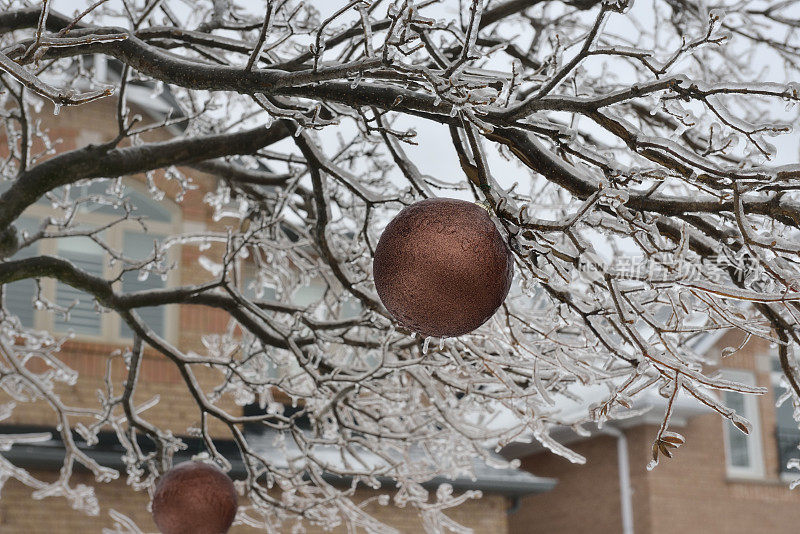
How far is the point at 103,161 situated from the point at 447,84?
9.03ft

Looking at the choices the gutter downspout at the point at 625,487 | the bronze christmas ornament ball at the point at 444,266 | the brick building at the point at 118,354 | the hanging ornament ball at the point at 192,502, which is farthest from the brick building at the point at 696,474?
the bronze christmas ornament ball at the point at 444,266

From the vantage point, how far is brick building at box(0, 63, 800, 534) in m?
8.96

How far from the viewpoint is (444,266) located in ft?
6.95

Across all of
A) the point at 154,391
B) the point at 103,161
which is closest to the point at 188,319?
the point at 154,391

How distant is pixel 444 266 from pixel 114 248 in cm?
878

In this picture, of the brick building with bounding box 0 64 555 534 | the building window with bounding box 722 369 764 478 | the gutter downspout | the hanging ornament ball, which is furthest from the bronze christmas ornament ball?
the building window with bounding box 722 369 764 478

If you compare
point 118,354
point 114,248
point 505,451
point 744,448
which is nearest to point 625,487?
point 505,451

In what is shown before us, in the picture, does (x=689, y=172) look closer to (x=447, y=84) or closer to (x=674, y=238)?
(x=674, y=238)

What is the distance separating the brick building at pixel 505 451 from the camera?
29.4ft

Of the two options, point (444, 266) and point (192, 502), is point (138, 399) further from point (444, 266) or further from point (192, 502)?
point (444, 266)

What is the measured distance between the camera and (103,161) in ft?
14.8

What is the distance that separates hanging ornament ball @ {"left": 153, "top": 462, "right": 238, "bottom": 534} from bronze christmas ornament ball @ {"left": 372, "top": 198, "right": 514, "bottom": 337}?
6.95 feet

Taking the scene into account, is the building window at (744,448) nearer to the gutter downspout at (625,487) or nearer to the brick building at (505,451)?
the brick building at (505,451)

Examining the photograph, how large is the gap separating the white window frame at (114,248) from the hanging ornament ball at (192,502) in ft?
19.3
